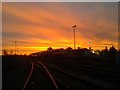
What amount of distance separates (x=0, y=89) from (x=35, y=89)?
6.97 feet

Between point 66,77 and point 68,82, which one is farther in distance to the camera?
point 66,77

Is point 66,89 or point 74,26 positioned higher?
point 74,26

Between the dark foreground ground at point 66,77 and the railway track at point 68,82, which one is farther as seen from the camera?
the dark foreground ground at point 66,77

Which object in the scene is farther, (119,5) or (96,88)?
(119,5)

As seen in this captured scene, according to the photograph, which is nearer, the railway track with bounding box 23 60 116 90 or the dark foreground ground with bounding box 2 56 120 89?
the railway track with bounding box 23 60 116 90

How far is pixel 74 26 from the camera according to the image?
108 metres

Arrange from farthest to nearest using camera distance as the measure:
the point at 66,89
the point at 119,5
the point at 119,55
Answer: the point at 119,55 → the point at 119,5 → the point at 66,89

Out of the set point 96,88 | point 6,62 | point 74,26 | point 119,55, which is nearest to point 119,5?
point 119,55

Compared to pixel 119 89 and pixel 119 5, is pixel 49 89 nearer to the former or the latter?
pixel 119 89

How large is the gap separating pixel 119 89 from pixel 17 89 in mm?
6196

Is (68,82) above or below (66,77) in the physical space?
above

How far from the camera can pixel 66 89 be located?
1925 cm

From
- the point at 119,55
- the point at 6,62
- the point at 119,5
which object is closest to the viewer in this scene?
the point at 119,5

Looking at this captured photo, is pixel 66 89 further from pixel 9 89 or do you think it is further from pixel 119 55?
pixel 119 55
